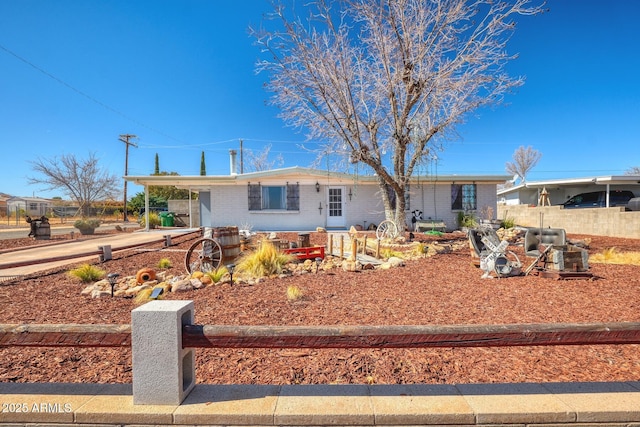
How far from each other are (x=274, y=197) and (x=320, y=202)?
2.39m

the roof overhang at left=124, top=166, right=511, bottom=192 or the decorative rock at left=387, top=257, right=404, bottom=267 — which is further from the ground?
the roof overhang at left=124, top=166, right=511, bottom=192

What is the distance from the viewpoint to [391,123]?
1123 cm

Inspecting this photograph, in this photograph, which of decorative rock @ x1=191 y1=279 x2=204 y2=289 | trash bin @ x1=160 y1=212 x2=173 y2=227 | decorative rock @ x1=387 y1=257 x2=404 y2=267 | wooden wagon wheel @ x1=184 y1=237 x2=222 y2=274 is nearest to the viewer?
decorative rock @ x1=191 y1=279 x2=204 y2=289

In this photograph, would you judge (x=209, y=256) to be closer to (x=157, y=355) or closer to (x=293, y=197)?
(x=157, y=355)

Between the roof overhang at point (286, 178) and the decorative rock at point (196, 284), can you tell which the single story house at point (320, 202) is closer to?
the roof overhang at point (286, 178)

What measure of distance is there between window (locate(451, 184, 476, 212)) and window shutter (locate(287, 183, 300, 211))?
26.3 ft

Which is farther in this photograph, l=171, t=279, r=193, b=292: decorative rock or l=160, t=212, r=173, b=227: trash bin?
l=160, t=212, r=173, b=227: trash bin

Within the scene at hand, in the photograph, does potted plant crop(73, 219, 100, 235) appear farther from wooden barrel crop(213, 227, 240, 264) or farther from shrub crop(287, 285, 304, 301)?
shrub crop(287, 285, 304, 301)

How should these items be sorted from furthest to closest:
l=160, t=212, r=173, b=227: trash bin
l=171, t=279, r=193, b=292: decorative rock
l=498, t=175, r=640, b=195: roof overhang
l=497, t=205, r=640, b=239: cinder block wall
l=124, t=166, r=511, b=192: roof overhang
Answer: l=160, t=212, r=173, b=227: trash bin → l=498, t=175, r=640, b=195: roof overhang → l=124, t=166, r=511, b=192: roof overhang → l=497, t=205, r=640, b=239: cinder block wall → l=171, t=279, r=193, b=292: decorative rock

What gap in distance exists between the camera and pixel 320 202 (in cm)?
1673

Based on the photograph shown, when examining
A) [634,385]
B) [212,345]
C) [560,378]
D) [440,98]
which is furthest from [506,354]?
[440,98]

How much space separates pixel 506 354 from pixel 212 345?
2.70 meters

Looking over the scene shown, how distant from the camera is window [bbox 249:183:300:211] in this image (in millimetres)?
16547

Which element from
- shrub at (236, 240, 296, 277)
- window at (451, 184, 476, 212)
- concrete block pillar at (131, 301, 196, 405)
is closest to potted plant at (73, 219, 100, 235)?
shrub at (236, 240, 296, 277)
